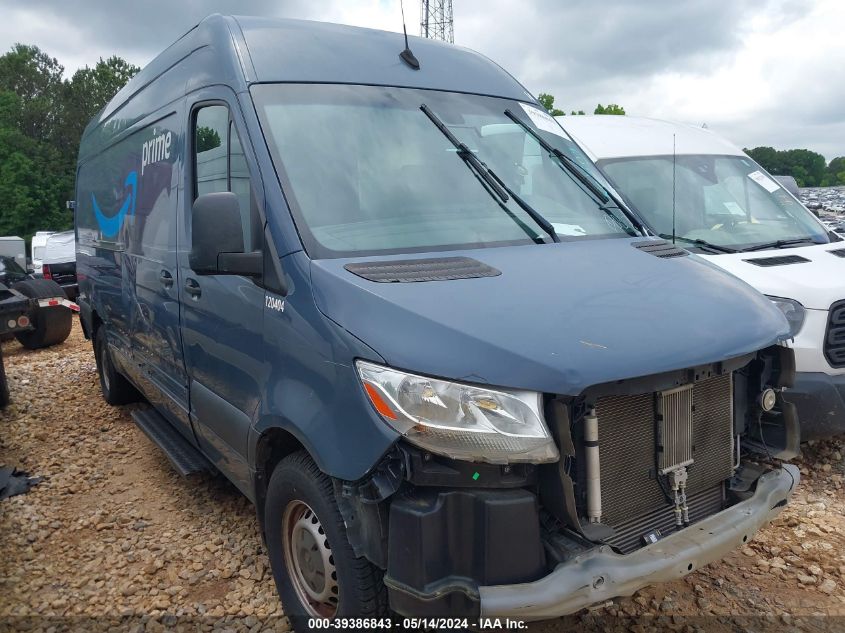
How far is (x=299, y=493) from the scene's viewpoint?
2.71m

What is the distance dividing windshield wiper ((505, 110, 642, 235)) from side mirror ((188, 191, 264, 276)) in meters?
1.65

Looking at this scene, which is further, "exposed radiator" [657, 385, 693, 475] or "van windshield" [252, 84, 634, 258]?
"van windshield" [252, 84, 634, 258]

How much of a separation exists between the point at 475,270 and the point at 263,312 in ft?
2.94

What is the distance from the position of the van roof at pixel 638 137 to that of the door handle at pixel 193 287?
12.4 feet

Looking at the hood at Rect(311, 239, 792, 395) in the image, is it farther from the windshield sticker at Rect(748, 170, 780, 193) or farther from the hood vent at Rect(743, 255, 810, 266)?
the windshield sticker at Rect(748, 170, 780, 193)

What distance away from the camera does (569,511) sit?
2.26 m

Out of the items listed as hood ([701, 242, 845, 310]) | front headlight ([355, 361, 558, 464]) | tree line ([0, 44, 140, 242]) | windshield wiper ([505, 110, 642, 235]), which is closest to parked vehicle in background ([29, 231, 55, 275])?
windshield wiper ([505, 110, 642, 235])

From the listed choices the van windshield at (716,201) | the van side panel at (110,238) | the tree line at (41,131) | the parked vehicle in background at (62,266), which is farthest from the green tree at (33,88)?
the van windshield at (716,201)

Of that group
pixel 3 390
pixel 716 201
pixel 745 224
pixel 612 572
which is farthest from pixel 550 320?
pixel 3 390

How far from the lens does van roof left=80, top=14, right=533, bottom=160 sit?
3209 mm

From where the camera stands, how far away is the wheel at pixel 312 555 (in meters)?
2.47

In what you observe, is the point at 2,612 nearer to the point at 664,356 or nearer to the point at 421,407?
the point at 421,407

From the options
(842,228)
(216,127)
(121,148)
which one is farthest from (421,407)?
(842,228)

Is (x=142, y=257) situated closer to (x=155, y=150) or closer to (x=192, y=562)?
(x=155, y=150)
